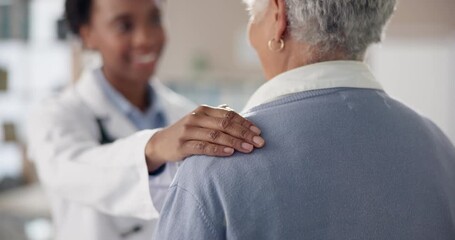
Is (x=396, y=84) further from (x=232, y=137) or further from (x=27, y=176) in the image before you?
(x=232, y=137)

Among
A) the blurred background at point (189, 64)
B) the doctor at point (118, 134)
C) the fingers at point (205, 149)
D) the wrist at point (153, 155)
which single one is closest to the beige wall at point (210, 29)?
the blurred background at point (189, 64)

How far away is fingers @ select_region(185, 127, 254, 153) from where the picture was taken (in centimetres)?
89

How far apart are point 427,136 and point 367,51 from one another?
0.18 meters

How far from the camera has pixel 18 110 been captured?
4551 millimetres

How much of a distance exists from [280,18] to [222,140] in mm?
214

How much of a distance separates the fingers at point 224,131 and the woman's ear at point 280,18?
15 centimetres

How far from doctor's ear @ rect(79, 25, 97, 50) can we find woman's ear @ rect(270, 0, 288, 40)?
87cm

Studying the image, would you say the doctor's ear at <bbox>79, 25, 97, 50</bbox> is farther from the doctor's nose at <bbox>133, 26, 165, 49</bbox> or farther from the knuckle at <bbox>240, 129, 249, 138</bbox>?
the knuckle at <bbox>240, 129, 249, 138</bbox>

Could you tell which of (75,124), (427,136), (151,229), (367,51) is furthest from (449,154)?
(75,124)

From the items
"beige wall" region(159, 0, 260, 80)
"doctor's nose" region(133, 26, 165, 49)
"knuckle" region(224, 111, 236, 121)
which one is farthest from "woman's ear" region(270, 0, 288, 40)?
"beige wall" region(159, 0, 260, 80)

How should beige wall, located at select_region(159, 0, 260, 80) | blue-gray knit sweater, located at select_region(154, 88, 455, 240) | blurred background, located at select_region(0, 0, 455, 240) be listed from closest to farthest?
blue-gray knit sweater, located at select_region(154, 88, 455, 240), blurred background, located at select_region(0, 0, 455, 240), beige wall, located at select_region(159, 0, 260, 80)

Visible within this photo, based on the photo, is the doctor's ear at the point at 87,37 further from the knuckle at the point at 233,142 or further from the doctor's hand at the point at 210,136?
the knuckle at the point at 233,142

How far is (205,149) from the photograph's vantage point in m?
0.91

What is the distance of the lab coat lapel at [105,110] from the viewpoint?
1.61 meters
